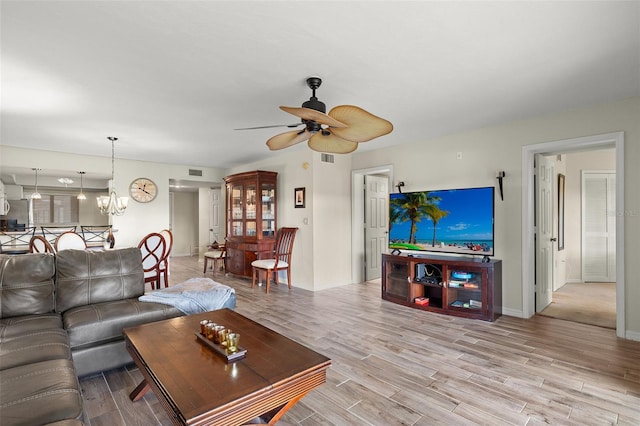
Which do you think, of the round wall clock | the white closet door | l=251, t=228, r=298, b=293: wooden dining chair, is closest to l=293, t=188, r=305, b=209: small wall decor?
l=251, t=228, r=298, b=293: wooden dining chair

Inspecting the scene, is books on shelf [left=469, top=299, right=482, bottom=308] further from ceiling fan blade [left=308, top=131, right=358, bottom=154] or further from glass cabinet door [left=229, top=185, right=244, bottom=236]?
glass cabinet door [left=229, top=185, right=244, bottom=236]

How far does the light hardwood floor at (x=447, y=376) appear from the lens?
6.51 feet

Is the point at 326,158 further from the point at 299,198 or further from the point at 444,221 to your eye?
the point at 444,221

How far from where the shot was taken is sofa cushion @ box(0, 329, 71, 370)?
66.9 inches

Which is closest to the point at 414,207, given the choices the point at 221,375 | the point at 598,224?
the point at 221,375

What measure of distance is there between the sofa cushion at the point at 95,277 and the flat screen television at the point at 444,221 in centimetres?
336

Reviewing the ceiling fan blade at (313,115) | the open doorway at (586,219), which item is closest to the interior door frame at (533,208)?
the open doorway at (586,219)

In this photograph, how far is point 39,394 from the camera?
1388 mm

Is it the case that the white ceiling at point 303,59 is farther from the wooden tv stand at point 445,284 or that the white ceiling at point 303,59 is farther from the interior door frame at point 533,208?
the wooden tv stand at point 445,284

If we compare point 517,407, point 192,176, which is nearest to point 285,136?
point 517,407

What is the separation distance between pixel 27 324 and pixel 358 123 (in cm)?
276

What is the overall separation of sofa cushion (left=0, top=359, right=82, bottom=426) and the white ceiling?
1.94 meters

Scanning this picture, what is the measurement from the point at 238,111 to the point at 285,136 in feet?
3.10

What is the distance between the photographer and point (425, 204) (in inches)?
172
